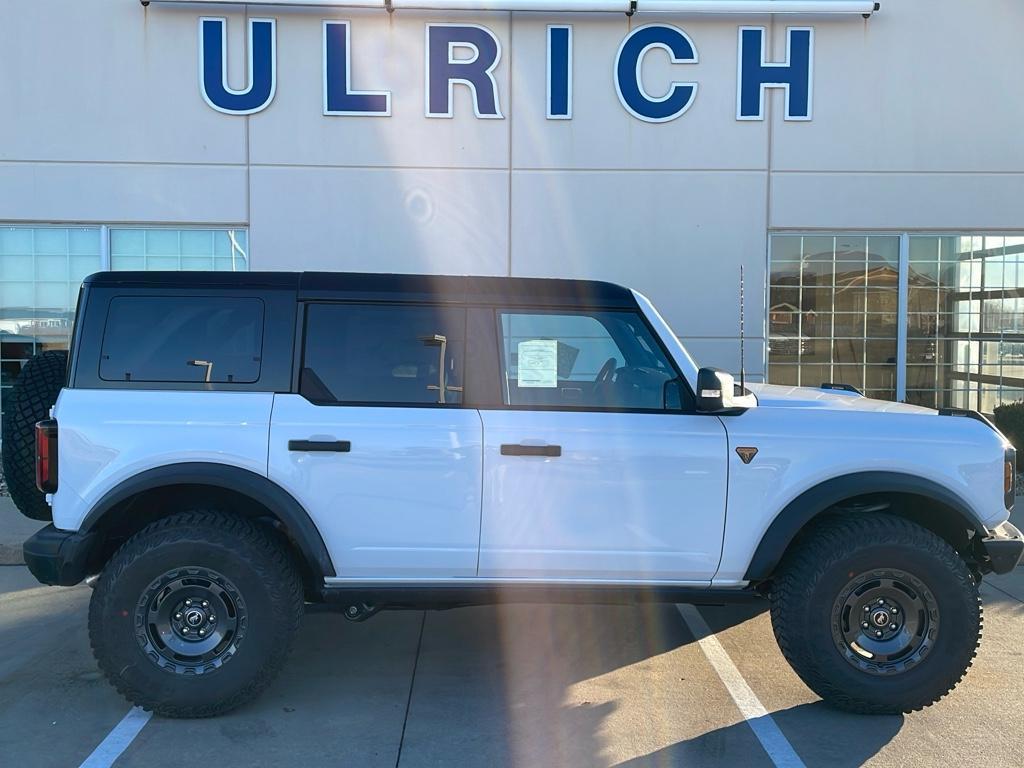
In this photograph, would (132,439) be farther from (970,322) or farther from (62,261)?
(970,322)

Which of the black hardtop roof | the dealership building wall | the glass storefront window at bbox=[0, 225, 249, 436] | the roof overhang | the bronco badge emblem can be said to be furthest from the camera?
the glass storefront window at bbox=[0, 225, 249, 436]

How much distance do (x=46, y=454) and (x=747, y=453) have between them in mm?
3089

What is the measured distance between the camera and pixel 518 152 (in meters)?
9.10

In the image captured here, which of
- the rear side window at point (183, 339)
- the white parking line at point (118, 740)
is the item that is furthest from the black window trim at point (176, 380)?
the white parking line at point (118, 740)

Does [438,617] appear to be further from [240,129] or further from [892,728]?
[240,129]

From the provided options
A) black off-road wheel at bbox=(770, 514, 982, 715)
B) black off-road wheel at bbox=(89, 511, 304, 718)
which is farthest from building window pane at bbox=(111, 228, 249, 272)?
black off-road wheel at bbox=(770, 514, 982, 715)

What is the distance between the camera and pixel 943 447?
3.75 m

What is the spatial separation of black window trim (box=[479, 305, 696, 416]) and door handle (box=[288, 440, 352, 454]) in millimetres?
623

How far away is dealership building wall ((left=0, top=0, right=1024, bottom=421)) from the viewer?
9008mm

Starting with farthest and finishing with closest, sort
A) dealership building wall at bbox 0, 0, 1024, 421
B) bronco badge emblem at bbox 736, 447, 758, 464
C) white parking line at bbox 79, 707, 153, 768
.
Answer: dealership building wall at bbox 0, 0, 1024, 421 → bronco badge emblem at bbox 736, 447, 758, 464 → white parking line at bbox 79, 707, 153, 768

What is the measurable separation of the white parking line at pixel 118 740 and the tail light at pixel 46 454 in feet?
3.58

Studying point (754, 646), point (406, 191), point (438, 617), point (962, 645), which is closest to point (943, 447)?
point (962, 645)

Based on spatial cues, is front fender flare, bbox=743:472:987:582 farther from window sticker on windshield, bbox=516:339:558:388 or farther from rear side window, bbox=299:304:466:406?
rear side window, bbox=299:304:466:406

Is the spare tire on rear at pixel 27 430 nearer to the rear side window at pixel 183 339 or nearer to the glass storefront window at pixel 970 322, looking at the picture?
the rear side window at pixel 183 339
